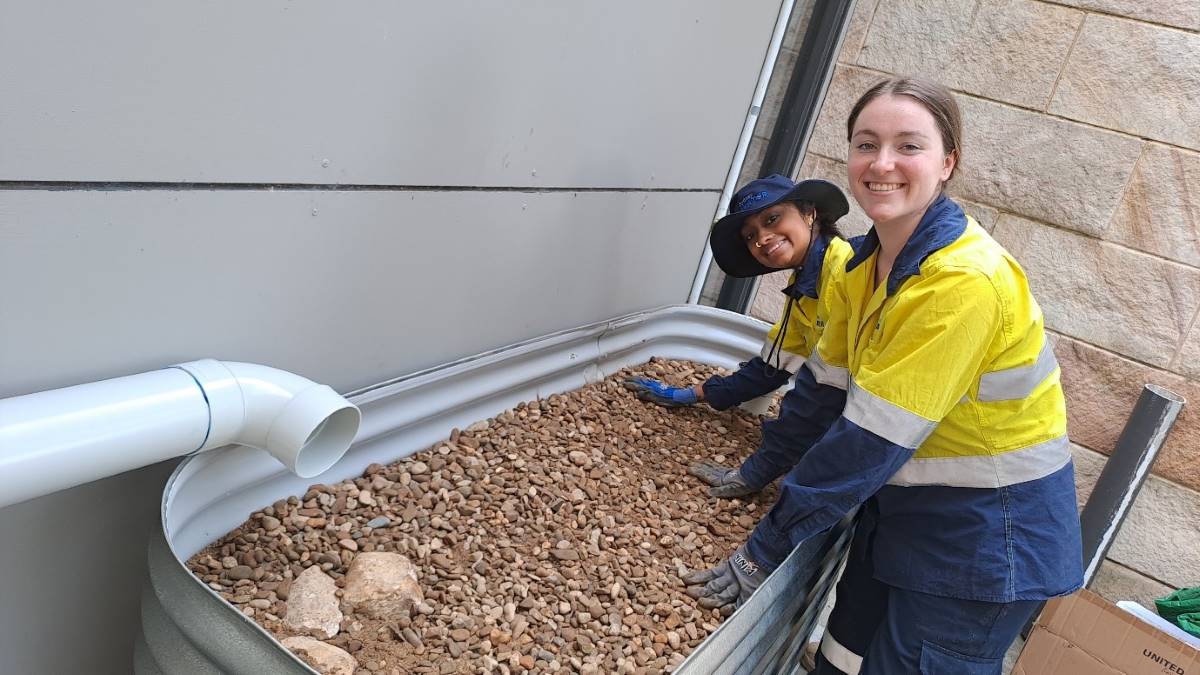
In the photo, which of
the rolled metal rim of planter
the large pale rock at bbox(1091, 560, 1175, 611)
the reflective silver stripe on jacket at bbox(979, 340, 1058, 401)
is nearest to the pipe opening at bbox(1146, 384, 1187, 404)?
the large pale rock at bbox(1091, 560, 1175, 611)

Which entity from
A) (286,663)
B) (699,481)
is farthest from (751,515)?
(286,663)

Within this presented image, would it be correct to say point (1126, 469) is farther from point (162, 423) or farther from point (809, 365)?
point (162, 423)

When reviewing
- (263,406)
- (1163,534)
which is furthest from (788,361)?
(1163,534)

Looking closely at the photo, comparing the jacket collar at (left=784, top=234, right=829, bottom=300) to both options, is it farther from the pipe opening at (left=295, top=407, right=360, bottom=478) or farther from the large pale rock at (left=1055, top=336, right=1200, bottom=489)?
the large pale rock at (left=1055, top=336, right=1200, bottom=489)

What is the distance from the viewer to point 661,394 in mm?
2830

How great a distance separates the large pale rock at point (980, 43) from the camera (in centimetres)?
321

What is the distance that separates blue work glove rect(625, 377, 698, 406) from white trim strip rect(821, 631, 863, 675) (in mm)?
885

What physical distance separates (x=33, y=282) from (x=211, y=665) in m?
0.66

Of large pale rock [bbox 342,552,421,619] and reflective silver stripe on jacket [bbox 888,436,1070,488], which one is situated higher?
reflective silver stripe on jacket [bbox 888,436,1070,488]

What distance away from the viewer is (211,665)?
1246 millimetres

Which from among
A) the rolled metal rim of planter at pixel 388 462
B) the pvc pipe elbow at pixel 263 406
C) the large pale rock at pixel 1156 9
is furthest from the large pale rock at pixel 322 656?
the large pale rock at pixel 1156 9

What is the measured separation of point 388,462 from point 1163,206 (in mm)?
2904

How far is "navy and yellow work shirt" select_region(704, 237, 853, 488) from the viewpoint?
2.27 meters

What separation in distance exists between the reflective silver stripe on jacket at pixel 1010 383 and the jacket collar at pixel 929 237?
268 mm
